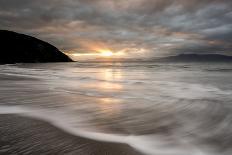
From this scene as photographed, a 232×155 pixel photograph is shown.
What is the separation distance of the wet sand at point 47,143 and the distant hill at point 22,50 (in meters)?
97.9

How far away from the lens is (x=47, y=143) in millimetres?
3336

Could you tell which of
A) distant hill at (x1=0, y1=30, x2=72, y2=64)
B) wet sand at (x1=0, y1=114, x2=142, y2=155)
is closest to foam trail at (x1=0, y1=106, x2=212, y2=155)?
wet sand at (x1=0, y1=114, x2=142, y2=155)

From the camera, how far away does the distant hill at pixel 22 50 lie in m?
102

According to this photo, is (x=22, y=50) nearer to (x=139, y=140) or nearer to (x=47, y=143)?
(x=47, y=143)

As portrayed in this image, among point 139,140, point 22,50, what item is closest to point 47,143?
point 139,140

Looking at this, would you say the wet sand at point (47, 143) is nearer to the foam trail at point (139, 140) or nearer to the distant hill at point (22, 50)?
the foam trail at point (139, 140)

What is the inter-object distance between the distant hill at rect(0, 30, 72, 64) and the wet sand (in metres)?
97.9

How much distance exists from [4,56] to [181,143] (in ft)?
346

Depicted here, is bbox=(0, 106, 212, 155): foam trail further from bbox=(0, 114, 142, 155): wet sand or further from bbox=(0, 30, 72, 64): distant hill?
bbox=(0, 30, 72, 64): distant hill

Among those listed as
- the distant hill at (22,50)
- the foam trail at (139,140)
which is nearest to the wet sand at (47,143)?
the foam trail at (139,140)

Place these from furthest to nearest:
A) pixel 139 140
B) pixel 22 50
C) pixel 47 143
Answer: pixel 22 50 → pixel 139 140 → pixel 47 143

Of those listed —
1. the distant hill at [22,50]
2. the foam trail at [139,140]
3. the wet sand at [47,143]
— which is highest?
the distant hill at [22,50]

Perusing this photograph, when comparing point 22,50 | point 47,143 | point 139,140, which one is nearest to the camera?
point 47,143

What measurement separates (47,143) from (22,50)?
393 ft
